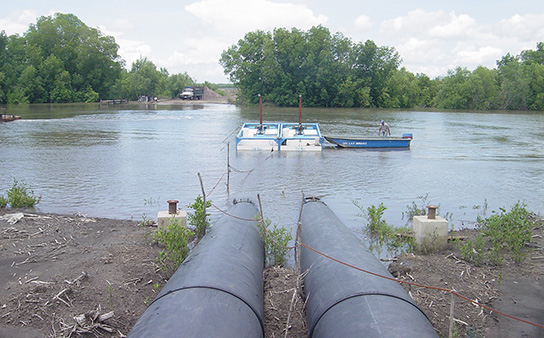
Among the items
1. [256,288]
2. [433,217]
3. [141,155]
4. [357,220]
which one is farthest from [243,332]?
[141,155]

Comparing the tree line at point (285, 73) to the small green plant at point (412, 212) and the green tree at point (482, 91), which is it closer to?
the green tree at point (482, 91)

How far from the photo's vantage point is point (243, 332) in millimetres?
4961

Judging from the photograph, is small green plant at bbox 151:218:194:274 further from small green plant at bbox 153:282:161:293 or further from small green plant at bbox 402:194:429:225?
small green plant at bbox 402:194:429:225

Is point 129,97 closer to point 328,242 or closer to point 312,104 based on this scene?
point 312,104

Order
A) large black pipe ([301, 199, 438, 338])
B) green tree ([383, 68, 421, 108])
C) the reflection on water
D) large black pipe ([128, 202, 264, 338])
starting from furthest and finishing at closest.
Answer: green tree ([383, 68, 421, 108]) < the reflection on water < large black pipe ([301, 199, 438, 338]) < large black pipe ([128, 202, 264, 338])

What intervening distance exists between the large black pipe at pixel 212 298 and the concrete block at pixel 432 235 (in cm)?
423

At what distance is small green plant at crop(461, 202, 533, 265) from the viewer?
30.1 ft

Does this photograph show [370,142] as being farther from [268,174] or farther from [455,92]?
[455,92]

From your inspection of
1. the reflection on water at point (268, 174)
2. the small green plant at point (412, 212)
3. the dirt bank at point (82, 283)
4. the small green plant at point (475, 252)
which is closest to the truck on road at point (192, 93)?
the reflection on water at point (268, 174)

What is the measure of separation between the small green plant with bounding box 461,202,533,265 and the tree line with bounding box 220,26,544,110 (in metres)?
85.9

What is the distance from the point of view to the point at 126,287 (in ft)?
24.6

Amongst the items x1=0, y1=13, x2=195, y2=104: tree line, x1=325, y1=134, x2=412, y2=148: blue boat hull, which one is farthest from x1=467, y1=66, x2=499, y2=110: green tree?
x1=0, y1=13, x2=195, y2=104: tree line

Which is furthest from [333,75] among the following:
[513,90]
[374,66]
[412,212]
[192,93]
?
[412,212]

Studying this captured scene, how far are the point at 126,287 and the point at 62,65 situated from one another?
352 feet
